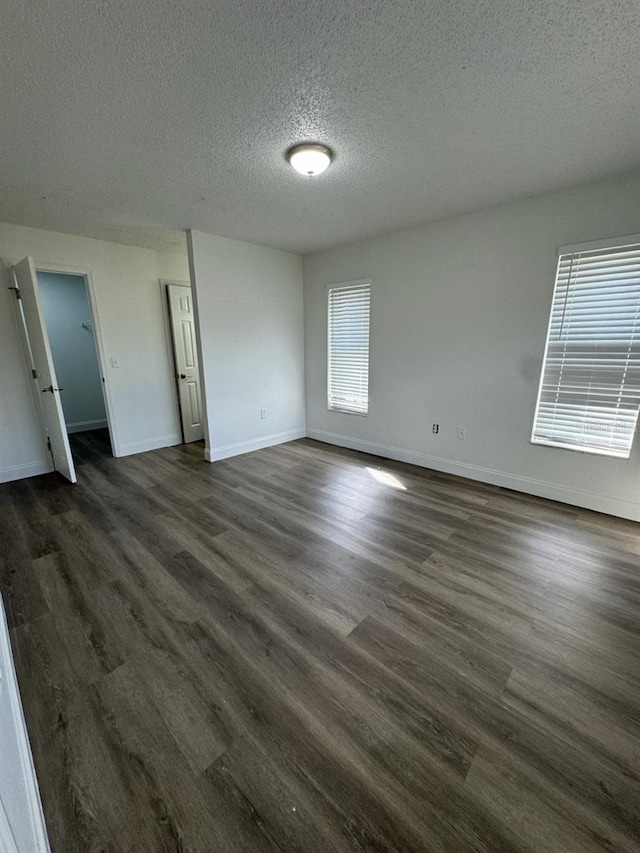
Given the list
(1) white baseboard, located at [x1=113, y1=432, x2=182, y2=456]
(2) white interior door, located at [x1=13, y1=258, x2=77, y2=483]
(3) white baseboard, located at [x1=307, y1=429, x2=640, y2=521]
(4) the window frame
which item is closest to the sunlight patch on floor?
(3) white baseboard, located at [x1=307, y1=429, x2=640, y2=521]

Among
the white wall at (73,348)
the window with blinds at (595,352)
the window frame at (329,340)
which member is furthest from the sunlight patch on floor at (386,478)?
the white wall at (73,348)

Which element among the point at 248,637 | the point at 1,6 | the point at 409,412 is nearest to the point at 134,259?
the point at 1,6

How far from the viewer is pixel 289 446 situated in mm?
4773

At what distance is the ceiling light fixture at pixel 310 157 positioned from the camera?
208cm

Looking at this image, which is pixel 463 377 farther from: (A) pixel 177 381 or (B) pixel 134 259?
(B) pixel 134 259

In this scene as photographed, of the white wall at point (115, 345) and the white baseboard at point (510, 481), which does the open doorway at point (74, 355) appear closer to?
the white wall at point (115, 345)

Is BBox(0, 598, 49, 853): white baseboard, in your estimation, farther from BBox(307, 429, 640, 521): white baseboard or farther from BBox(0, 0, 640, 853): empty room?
BBox(307, 429, 640, 521): white baseboard

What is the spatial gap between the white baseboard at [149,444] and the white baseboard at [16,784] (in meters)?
3.25

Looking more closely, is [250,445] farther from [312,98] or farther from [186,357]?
[312,98]

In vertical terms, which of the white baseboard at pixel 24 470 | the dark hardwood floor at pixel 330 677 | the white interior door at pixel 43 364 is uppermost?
the white interior door at pixel 43 364

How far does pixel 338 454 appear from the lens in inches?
173

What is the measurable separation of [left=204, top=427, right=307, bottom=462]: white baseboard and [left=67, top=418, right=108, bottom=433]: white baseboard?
281cm

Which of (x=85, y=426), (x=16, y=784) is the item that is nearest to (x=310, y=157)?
(x=16, y=784)

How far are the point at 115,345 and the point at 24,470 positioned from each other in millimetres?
→ 1685
